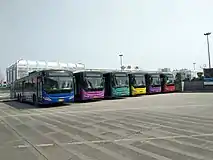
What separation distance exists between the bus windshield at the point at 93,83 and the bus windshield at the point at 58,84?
3.18 m

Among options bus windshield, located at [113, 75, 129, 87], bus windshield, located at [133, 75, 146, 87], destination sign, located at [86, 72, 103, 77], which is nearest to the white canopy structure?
bus windshield, located at [133, 75, 146, 87]

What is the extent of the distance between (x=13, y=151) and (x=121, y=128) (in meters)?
4.64

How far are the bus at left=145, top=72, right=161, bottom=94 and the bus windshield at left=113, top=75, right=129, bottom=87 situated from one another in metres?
5.91

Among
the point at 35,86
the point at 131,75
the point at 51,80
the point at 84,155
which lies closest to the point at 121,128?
the point at 84,155

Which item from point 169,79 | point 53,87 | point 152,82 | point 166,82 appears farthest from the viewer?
point 169,79

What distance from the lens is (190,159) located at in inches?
251

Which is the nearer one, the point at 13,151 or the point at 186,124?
the point at 13,151

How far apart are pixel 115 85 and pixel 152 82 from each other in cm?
863

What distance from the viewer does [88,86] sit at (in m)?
27.4

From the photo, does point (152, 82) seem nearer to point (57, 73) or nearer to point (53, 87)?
point (57, 73)

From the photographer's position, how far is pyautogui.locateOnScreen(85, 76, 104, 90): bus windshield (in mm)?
27414

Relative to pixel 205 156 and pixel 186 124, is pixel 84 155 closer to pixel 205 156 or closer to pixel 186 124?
pixel 205 156

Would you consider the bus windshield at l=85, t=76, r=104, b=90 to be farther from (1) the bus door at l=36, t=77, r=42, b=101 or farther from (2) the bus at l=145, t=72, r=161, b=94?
(2) the bus at l=145, t=72, r=161, b=94

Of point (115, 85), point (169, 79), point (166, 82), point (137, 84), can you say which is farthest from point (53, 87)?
point (169, 79)
